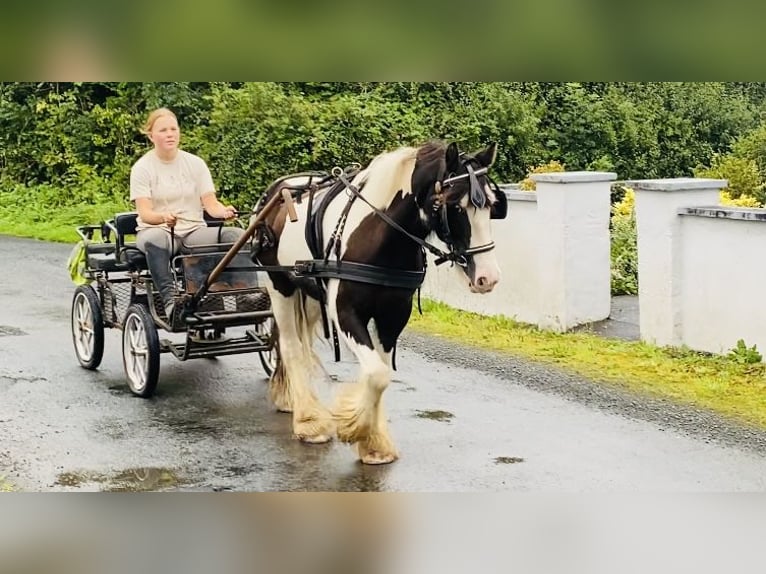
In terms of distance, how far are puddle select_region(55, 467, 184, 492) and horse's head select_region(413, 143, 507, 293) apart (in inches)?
74.3

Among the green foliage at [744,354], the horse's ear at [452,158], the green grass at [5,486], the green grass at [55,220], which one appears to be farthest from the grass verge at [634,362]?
the green grass at [55,220]

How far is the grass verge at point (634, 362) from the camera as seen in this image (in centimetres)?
737

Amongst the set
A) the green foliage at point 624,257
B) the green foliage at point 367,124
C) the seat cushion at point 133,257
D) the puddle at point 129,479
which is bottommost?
the puddle at point 129,479

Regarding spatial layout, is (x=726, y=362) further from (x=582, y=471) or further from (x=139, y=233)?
(x=139, y=233)

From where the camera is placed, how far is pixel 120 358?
861 centimetres

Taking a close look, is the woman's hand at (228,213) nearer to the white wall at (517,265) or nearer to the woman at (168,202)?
the woman at (168,202)

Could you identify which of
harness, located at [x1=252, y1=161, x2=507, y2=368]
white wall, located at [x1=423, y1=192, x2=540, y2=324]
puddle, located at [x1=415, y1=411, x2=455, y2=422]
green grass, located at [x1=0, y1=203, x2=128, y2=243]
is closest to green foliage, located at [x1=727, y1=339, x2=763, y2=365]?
white wall, located at [x1=423, y1=192, x2=540, y2=324]

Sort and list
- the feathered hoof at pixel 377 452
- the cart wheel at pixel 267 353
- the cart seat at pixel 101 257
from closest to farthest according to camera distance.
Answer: the feathered hoof at pixel 377 452 < the cart wheel at pixel 267 353 < the cart seat at pixel 101 257

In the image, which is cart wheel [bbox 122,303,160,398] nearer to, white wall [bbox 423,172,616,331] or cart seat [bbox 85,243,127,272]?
cart seat [bbox 85,243,127,272]

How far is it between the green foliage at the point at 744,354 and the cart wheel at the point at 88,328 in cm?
462

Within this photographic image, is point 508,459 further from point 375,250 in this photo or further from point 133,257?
point 133,257
